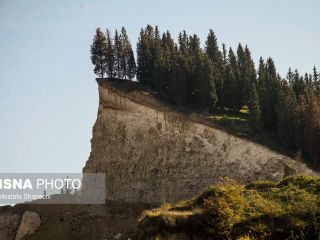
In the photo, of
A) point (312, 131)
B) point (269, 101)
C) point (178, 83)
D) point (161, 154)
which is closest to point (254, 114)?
point (269, 101)

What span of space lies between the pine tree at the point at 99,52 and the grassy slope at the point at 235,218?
43.4 meters

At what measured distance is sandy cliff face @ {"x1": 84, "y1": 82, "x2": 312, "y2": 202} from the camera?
49156 millimetres

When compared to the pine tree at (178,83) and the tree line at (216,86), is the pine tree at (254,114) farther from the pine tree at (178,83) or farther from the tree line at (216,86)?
the pine tree at (178,83)

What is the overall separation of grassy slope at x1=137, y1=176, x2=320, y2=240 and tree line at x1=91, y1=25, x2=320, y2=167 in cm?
2871

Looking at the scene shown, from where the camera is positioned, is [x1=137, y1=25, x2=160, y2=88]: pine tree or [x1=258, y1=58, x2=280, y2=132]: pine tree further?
[x1=137, y1=25, x2=160, y2=88]: pine tree

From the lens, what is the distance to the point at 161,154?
175ft

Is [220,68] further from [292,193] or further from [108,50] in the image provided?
[292,193]

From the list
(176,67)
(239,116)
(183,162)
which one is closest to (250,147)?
(183,162)

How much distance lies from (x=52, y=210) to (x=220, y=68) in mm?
26199

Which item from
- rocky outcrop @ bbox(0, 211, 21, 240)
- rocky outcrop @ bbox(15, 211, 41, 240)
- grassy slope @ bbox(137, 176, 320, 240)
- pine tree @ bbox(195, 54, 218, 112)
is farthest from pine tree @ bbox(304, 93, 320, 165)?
grassy slope @ bbox(137, 176, 320, 240)

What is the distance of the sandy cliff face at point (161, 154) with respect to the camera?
49.2 metres

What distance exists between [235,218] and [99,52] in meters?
47.2

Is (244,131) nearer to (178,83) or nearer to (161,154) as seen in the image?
(161,154)

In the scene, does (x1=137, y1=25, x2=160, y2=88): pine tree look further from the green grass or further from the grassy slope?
the grassy slope
